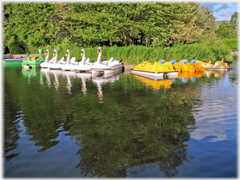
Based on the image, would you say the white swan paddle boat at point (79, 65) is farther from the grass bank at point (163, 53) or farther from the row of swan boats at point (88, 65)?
the grass bank at point (163, 53)

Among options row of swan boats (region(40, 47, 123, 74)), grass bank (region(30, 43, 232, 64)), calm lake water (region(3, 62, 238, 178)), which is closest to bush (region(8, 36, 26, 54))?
row of swan boats (region(40, 47, 123, 74))

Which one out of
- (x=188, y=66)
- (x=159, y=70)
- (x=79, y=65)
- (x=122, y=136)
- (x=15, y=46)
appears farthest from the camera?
(x=15, y=46)

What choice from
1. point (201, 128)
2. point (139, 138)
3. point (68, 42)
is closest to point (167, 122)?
point (201, 128)

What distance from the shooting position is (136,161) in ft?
17.8

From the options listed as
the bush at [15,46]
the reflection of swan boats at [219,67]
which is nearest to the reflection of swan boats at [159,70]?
the reflection of swan boats at [219,67]

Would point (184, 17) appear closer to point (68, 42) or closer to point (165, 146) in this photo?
point (68, 42)

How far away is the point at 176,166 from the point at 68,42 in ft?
117

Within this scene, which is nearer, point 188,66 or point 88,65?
point 188,66

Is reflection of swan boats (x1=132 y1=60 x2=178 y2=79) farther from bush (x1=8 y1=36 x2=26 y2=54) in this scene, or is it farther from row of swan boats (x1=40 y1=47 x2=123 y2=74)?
bush (x1=8 y1=36 x2=26 y2=54)

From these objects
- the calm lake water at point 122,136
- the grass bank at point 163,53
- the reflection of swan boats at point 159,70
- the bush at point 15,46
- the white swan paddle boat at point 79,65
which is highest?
the bush at point 15,46

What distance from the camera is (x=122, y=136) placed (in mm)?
6812

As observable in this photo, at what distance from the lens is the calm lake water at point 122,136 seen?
17.0ft

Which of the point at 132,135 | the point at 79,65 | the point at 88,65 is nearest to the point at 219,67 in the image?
the point at 88,65

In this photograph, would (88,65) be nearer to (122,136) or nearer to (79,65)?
(79,65)
